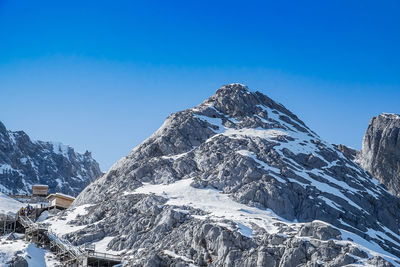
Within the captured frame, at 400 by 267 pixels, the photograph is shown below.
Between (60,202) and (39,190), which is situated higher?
(39,190)

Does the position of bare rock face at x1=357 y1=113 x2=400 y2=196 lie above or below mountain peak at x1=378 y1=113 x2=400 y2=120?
below

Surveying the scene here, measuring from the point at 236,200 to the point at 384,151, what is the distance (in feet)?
295

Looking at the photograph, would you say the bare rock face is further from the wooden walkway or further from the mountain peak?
the wooden walkway

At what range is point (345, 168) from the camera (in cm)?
13850

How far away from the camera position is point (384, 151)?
187125mm

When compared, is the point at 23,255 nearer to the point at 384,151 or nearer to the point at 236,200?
the point at 236,200

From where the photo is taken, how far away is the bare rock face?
183 m

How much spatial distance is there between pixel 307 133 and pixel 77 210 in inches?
2386

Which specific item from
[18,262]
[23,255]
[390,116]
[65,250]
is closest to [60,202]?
[65,250]

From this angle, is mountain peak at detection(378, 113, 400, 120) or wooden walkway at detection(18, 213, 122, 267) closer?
wooden walkway at detection(18, 213, 122, 267)

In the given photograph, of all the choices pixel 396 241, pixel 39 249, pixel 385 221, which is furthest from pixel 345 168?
pixel 39 249

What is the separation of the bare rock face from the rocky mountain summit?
1551 inches

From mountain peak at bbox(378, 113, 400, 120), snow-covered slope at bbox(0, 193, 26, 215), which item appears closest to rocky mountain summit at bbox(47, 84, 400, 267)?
snow-covered slope at bbox(0, 193, 26, 215)

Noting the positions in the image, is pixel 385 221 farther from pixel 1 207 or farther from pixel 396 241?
pixel 1 207
